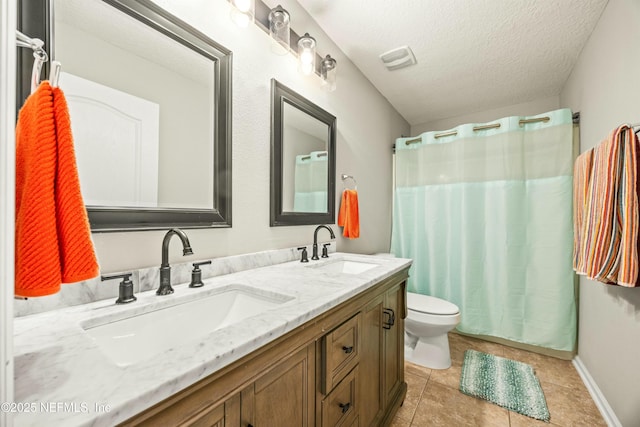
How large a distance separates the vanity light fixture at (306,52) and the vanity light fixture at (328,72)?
18 centimetres

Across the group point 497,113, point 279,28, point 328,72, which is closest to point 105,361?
point 279,28

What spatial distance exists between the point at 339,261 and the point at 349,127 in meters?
1.07

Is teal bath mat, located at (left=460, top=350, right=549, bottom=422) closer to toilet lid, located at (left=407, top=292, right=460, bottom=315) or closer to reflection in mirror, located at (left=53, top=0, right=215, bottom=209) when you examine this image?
toilet lid, located at (left=407, top=292, right=460, bottom=315)

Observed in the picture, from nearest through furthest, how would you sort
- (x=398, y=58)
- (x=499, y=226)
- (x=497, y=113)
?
(x=398, y=58) → (x=499, y=226) → (x=497, y=113)

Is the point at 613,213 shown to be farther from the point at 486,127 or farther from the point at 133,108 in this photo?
the point at 133,108

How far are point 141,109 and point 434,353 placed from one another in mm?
2244

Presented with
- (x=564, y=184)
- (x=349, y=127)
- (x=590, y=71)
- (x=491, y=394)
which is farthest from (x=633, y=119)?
(x=491, y=394)

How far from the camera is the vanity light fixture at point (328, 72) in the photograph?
1655 mm

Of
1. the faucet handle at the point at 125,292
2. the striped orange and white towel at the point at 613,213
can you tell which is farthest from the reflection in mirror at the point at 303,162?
the striped orange and white towel at the point at 613,213

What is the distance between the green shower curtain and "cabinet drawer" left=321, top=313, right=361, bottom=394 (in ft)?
5.97

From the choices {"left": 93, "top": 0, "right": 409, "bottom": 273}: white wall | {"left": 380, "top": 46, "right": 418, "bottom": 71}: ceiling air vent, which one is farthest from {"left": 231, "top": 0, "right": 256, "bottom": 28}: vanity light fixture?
{"left": 380, "top": 46, "right": 418, "bottom": 71}: ceiling air vent

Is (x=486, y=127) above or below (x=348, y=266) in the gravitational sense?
above

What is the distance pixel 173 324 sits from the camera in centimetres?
79

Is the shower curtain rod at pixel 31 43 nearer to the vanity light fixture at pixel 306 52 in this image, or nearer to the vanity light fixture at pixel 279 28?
the vanity light fixture at pixel 279 28
